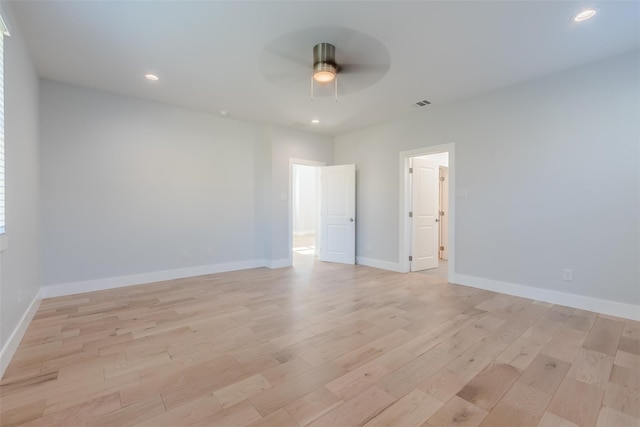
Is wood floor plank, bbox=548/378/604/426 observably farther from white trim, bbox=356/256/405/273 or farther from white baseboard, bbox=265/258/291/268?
white baseboard, bbox=265/258/291/268

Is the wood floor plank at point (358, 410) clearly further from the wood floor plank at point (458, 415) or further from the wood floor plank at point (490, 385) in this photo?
the wood floor plank at point (490, 385)

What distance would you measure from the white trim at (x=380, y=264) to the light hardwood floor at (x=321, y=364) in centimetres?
162

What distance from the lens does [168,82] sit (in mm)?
3637

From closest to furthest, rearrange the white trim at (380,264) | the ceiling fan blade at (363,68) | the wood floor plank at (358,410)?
the wood floor plank at (358,410) → the ceiling fan blade at (363,68) → the white trim at (380,264)

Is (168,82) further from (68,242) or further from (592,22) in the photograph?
(592,22)

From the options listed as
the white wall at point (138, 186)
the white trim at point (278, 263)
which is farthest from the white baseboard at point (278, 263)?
the white wall at point (138, 186)

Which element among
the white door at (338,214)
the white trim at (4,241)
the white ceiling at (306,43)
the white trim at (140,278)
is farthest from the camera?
the white door at (338,214)

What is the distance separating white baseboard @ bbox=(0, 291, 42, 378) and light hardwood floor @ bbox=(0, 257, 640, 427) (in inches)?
2.4

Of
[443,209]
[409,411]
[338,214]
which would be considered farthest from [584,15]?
[443,209]

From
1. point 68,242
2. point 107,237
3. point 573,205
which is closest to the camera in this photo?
point 573,205

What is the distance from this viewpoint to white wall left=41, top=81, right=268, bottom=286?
146 inches

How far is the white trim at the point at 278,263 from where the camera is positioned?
5359 mm

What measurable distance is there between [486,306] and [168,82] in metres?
4.79

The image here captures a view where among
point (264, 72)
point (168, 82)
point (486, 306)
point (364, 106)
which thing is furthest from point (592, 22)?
point (168, 82)
